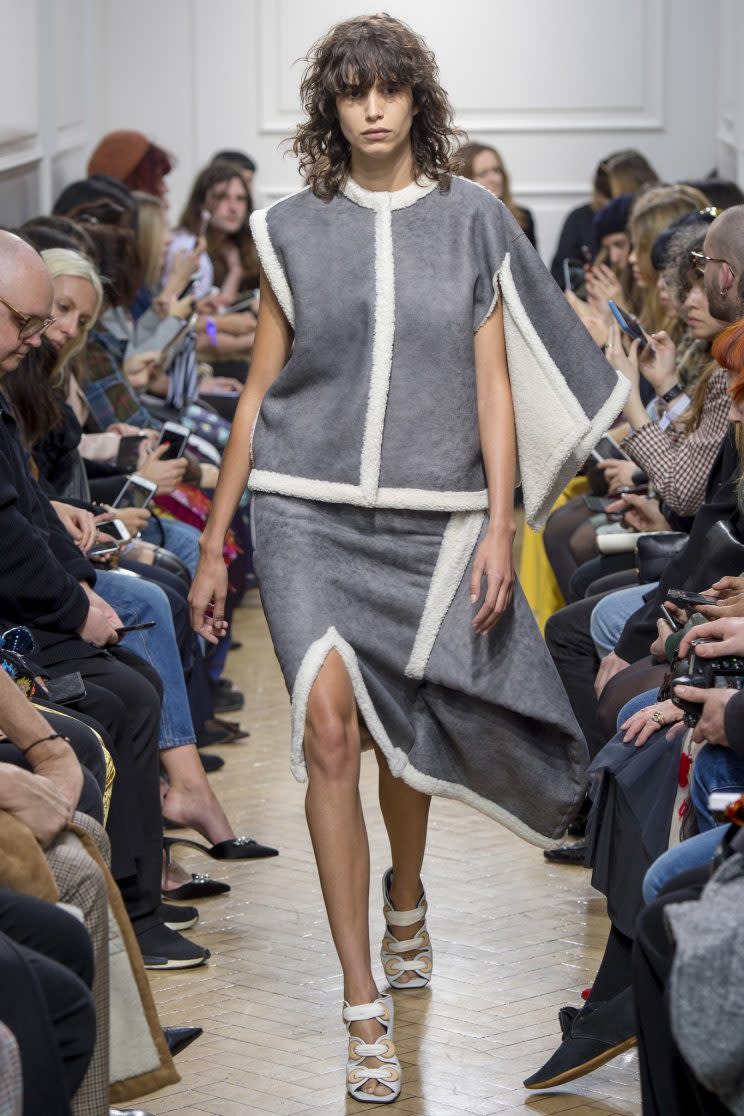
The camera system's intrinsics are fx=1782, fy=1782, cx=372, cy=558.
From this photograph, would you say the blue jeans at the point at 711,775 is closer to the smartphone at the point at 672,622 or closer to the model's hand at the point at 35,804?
the smartphone at the point at 672,622

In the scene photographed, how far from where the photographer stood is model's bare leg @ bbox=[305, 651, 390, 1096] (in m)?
2.94

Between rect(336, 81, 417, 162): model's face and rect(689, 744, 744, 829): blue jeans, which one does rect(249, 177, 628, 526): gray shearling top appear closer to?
rect(336, 81, 417, 162): model's face

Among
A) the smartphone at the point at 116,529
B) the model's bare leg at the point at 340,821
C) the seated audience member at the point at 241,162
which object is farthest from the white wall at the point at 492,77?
the model's bare leg at the point at 340,821

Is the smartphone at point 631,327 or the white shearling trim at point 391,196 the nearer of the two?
the white shearling trim at point 391,196

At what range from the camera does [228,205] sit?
823 cm

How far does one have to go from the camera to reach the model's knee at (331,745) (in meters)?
2.94

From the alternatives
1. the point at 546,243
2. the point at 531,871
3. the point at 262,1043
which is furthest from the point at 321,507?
the point at 546,243

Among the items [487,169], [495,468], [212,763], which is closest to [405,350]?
[495,468]

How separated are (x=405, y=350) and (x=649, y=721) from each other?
762 millimetres

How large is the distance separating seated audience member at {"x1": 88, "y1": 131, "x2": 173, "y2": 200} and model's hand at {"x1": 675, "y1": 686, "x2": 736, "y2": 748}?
599cm

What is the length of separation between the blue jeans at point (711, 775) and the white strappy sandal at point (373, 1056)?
645mm

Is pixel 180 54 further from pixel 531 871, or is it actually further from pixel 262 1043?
pixel 262 1043

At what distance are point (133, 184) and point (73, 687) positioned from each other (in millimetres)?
5344

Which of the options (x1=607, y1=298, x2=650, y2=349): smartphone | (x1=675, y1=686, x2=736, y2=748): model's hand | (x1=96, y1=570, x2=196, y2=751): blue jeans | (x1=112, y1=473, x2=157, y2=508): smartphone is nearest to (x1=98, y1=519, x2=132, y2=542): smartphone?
(x1=96, y1=570, x2=196, y2=751): blue jeans
